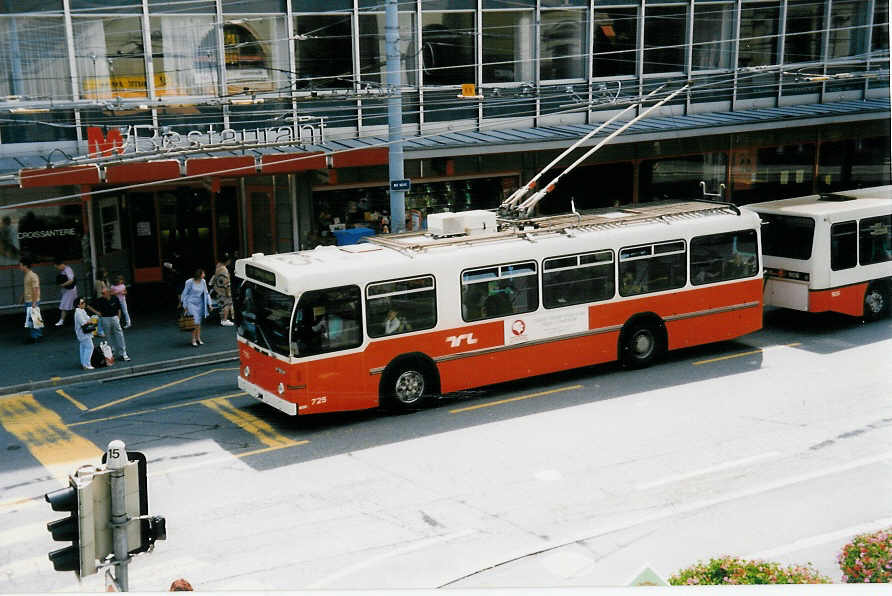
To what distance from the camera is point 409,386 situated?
1584cm

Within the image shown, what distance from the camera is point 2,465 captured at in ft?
45.2

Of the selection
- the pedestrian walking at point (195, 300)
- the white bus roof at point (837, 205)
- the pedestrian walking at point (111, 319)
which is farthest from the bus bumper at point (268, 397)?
the white bus roof at point (837, 205)

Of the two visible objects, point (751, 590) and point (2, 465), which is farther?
point (2, 465)

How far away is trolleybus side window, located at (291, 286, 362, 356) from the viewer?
14688 mm

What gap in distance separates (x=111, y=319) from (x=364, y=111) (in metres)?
8.05

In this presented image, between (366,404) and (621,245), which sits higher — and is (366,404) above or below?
below

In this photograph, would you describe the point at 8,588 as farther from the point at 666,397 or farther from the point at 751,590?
the point at 666,397

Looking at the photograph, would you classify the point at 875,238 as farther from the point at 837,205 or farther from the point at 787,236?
the point at 787,236

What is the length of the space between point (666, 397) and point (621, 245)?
2.74m

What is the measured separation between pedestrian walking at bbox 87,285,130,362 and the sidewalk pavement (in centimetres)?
24

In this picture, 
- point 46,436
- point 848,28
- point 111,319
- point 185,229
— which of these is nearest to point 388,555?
point 46,436

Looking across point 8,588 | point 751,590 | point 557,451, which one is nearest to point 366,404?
point 557,451

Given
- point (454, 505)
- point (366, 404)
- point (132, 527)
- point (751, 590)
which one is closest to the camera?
point (132, 527)

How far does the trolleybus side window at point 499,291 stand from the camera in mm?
16094
